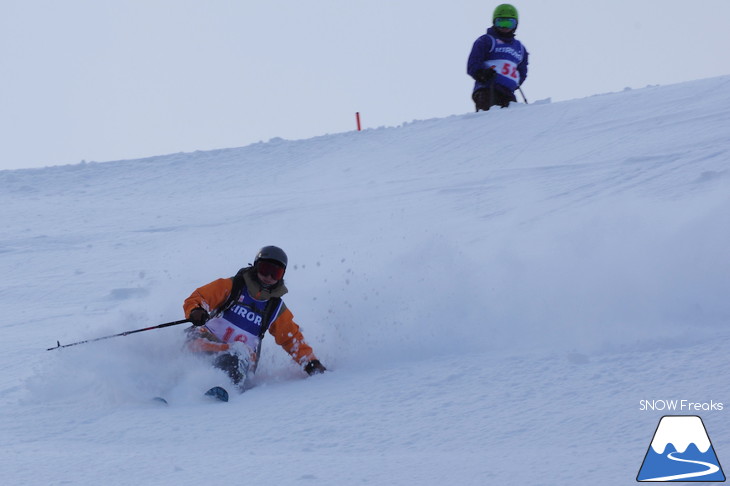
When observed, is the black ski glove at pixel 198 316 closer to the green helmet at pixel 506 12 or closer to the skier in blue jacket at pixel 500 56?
the skier in blue jacket at pixel 500 56

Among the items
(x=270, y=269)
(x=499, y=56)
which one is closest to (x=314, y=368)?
(x=270, y=269)

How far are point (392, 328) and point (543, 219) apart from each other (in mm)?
3392

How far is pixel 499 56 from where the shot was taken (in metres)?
12.7

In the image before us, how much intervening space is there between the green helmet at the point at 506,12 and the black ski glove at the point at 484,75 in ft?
2.23

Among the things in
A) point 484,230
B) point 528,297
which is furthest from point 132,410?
point 484,230

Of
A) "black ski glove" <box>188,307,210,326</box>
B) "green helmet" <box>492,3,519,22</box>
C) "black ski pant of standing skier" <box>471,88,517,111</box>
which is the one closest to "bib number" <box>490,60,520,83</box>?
"black ski pant of standing skier" <box>471,88,517,111</box>

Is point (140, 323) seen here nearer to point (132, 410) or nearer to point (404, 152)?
point (132, 410)

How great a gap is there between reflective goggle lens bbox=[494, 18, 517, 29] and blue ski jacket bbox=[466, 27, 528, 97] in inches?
4.5

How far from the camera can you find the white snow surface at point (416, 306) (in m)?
4.41

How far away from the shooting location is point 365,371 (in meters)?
6.06

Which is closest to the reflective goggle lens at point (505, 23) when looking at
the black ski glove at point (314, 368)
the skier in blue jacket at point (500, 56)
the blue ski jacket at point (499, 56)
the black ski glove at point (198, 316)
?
the skier in blue jacket at point (500, 56)

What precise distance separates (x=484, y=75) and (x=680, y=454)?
945 cm

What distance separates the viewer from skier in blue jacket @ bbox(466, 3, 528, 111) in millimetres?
12555

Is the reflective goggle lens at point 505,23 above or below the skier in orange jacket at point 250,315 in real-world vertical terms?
above
